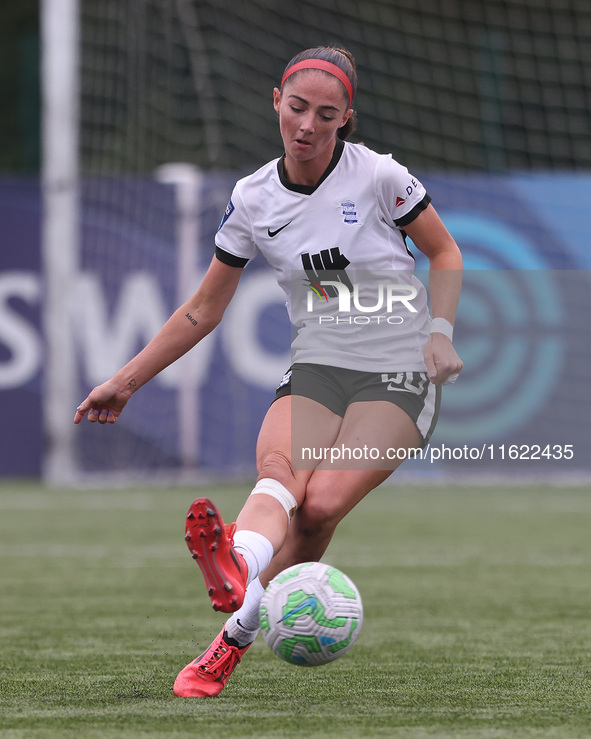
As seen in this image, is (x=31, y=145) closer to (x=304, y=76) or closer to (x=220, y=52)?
(x=220, y=52)

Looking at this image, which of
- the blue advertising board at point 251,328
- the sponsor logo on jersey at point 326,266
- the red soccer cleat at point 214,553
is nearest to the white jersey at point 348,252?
the sponsor logo on jersey at point 326,266

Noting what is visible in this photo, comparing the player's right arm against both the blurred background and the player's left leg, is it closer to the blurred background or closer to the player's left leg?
the player's left leg

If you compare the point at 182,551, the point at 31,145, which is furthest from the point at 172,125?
the point at 182,551

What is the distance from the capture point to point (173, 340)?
4.00m

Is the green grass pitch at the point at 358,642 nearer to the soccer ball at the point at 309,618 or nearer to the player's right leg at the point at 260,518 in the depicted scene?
the soccer ball at the point at 309,618

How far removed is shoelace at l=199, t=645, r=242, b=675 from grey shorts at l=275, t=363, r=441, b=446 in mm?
780

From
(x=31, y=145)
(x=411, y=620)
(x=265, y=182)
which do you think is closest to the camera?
(x=265, y=182)

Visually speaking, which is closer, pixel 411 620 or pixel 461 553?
pixel 411 620

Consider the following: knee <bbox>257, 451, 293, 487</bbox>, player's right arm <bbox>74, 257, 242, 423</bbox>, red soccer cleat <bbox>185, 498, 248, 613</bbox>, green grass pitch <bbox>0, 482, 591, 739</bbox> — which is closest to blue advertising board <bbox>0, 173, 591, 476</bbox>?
green grass pitch <bbox>0, 482, 591, 739</bbox>

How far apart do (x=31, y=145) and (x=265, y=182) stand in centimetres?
1273

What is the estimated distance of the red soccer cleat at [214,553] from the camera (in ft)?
10.5

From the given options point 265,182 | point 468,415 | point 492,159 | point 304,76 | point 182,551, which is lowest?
point 182,551

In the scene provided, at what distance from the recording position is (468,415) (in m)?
11.3

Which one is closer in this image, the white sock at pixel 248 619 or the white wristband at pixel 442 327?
the white wristband at pixel 442 327
